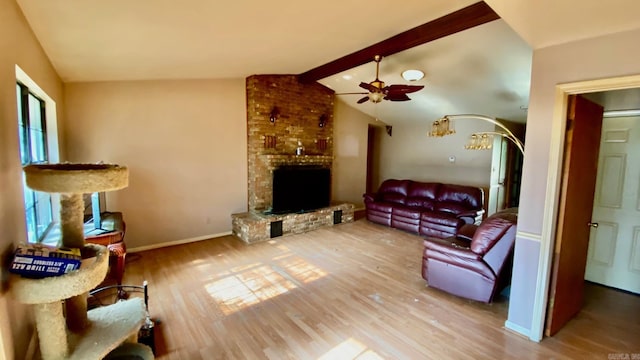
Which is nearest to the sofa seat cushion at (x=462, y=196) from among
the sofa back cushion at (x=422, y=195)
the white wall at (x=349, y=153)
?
the sofa back cushion at (x=422, y=195)

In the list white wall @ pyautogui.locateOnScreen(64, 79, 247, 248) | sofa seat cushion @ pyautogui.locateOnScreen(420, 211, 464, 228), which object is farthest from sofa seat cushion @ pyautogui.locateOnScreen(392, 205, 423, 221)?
white wall @ pyautogui.locateOnScreen(64, 79, 247, 248)

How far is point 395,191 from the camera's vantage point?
6496mm

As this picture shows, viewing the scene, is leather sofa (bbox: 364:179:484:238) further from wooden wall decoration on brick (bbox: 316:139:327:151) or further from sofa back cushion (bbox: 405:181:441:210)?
wooden wall decoration on brick (bbox: 316:139:327:151)

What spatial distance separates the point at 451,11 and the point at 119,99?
437 cm

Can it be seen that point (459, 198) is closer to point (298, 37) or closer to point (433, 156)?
point (433, 156)

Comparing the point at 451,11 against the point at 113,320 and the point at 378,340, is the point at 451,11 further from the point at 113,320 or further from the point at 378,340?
the point at 113,320

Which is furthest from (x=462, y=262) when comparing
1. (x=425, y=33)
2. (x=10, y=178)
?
(x=10, y=178)

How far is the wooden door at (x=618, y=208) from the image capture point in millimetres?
3066

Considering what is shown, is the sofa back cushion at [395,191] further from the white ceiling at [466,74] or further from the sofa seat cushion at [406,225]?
the white ceiling at [466,74]

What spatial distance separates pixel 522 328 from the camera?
244 centimetres

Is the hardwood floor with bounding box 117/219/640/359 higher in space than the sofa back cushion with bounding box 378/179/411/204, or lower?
lower

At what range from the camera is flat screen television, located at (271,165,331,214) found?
5273mm

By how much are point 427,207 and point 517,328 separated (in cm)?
330

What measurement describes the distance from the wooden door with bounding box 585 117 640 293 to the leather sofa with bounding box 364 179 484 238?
1.77 metres
